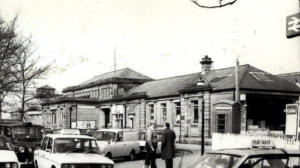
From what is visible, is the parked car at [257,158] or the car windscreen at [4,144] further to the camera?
the car windscreen at [4,144]

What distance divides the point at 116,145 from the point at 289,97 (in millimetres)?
19471

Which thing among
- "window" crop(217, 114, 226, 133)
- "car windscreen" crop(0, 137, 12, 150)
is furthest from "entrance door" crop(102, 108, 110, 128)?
"car windscreen" crop(0, 137, 12, 150)

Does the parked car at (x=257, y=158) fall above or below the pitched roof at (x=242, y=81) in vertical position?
below

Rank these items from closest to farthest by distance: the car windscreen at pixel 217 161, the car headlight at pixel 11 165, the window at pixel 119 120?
the car windscreen at pixel 217 161 < the car headlight at pixel 11 165 < the window at pixel 119 120

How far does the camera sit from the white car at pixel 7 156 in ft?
36.5

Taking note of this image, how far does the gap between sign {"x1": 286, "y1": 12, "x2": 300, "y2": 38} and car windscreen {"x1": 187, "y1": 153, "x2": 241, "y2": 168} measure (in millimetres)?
2496

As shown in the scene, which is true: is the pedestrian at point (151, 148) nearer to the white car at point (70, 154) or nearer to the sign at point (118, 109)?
the white car at point (70, 154)

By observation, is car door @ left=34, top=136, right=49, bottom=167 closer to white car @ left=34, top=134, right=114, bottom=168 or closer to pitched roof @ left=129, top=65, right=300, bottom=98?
white car @ left=34, top=134, right=114, bottom=168

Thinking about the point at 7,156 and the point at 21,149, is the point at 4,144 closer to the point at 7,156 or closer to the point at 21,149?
the point at 7,156

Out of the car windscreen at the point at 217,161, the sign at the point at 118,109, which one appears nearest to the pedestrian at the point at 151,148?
the car windscreen at the point at 217,161

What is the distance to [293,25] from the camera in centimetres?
746

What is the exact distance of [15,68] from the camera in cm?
2742

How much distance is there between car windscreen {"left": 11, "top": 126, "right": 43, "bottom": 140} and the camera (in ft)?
60.1

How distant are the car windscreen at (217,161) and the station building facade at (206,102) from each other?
48.2ft
